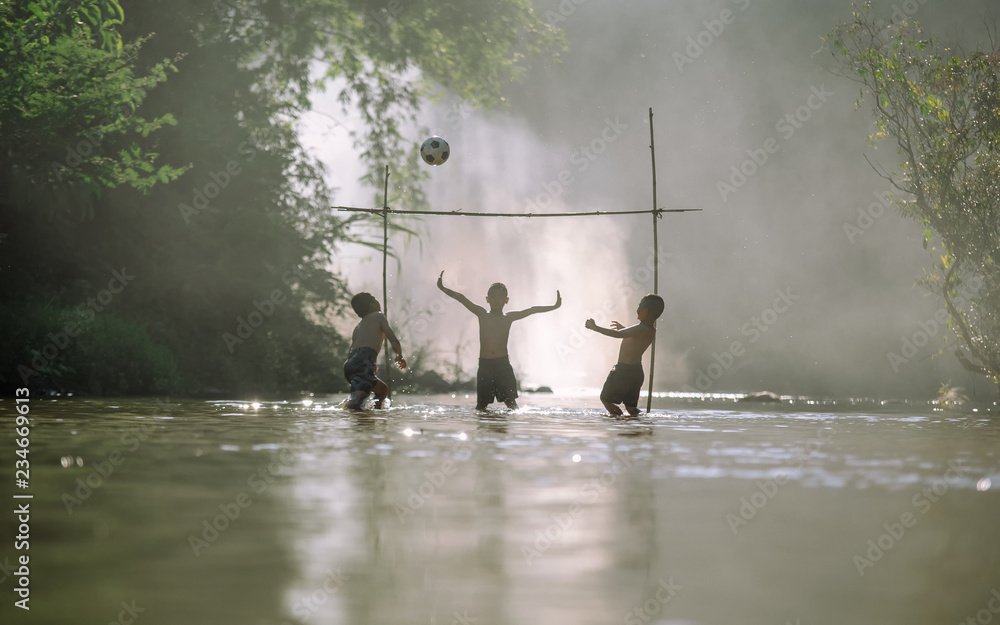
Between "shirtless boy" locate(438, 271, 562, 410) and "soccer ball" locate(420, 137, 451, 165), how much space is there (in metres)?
2.38

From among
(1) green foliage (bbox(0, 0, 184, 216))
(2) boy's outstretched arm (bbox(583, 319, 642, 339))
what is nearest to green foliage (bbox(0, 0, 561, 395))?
(1) green foliage (bbox(0, 0, 184, 216))

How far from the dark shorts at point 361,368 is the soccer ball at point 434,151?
3.14 metres

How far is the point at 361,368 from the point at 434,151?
11.9ft

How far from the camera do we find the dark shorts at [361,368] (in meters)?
14.9

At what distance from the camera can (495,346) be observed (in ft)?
49.5

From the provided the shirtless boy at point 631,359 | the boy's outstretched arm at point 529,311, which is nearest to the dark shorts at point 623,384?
the shirtless boy at point 631,359

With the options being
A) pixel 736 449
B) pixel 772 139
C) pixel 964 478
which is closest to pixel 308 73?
pixel 772 139

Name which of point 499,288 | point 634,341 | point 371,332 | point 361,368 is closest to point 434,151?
point 499,288

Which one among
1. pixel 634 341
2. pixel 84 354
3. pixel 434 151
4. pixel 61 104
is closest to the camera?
pixel 634 341

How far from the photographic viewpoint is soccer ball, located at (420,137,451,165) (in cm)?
1622

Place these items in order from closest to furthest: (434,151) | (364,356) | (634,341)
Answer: (634,341) → (364,356) → (434,151)

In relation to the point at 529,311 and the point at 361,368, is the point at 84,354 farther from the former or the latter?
the point at 529,311

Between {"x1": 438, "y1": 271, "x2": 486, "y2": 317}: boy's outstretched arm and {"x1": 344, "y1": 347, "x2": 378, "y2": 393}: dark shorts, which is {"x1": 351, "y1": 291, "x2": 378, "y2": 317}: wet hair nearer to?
{"x1": 344, "y1": 347, "x2": 378, "y2": 393}: dark shorts

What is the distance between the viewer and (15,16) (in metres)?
18.5
